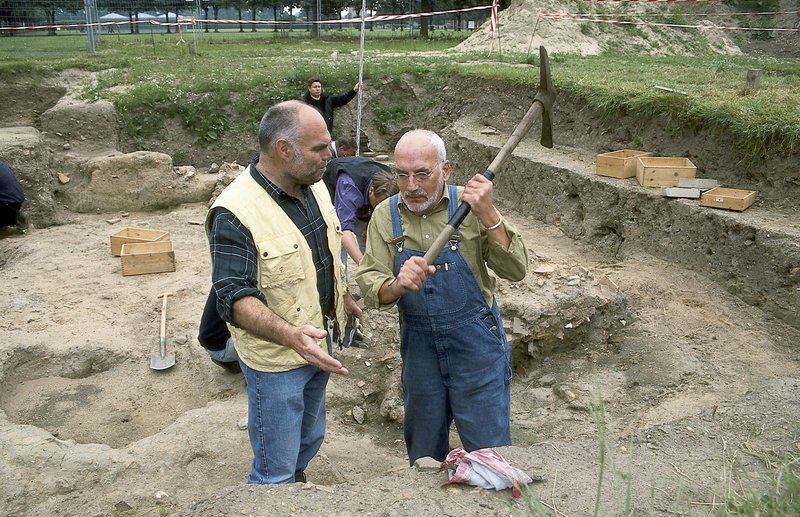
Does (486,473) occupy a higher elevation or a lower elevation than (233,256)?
lower

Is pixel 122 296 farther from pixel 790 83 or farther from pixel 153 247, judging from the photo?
pixel 790 83

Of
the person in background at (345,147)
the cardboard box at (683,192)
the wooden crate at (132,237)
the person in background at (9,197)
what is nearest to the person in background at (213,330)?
the person in background at (345,147)

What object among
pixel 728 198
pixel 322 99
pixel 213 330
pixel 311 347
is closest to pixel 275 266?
pixel 311 347

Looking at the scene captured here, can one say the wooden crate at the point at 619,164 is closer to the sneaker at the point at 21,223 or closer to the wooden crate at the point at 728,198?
the wooden crate at the point at 728,198

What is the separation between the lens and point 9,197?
8.73 meters

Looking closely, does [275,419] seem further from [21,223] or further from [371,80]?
[371,80]

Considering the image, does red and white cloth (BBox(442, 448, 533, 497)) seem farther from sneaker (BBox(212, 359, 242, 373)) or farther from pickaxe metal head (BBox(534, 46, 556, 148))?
sneaker (BBox(212, 359, 242, 373))

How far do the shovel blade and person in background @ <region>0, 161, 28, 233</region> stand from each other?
446 centimetres

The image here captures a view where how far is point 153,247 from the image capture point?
773 centimetres

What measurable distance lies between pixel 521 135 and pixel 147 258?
5268 millimetres

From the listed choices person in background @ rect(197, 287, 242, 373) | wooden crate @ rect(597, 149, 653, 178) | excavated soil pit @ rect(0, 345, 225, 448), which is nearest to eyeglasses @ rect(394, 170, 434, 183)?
person in background @ rect(197, 287, 242, 373)

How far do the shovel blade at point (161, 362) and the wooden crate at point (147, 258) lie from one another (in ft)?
6.80

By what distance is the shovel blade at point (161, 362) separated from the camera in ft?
18.5

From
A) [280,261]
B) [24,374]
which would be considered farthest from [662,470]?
[24,374]
